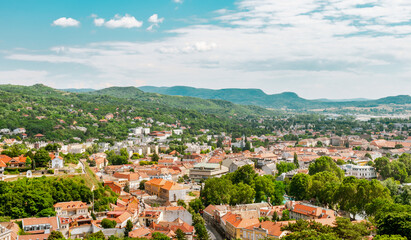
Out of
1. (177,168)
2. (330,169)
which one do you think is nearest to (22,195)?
(177,168)

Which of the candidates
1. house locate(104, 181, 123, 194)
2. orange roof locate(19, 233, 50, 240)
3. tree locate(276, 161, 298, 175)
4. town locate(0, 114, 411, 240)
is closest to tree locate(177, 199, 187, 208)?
town locate(0, 114, 411, 240)

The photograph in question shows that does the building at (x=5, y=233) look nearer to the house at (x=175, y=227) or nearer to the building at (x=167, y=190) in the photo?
the house at (x=175, y=227)

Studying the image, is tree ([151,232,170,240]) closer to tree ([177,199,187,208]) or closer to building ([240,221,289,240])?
building ([240,221,289,240])

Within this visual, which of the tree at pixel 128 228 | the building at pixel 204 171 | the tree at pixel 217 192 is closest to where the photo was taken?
the tree at pixel 128 228

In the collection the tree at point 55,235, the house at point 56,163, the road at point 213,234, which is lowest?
the road at point 213,234

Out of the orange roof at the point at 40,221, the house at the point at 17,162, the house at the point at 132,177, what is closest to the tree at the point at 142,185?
the house at the point at 132,177

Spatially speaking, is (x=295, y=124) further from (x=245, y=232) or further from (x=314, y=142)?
(x=245, y=232)
